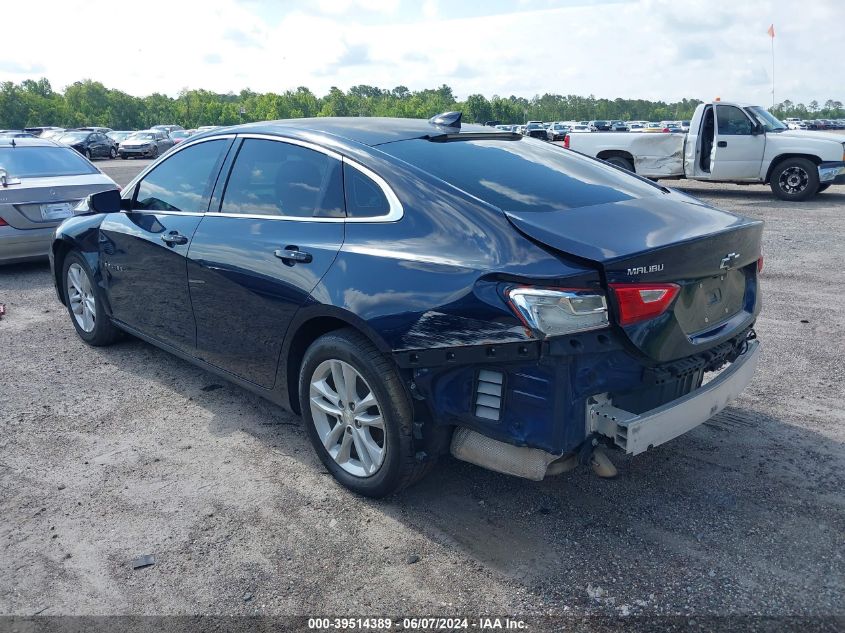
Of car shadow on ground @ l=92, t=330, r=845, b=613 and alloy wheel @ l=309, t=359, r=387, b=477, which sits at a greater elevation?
alloy wheel @ l=309, t=359, r=387, b=477

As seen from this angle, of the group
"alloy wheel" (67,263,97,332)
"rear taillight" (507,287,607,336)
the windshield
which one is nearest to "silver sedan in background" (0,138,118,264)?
"alloy wheel" (67,263,97,332)

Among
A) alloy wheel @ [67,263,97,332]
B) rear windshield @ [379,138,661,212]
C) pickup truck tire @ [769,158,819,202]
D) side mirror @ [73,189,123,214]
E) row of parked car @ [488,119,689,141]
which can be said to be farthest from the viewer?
row of parked car @ [488,119,689,141]

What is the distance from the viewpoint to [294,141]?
154 inches

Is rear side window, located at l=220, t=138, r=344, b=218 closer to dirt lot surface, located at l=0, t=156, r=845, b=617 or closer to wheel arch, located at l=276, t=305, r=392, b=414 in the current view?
wheel arch, located at l=276, t=305, r=392, b=414

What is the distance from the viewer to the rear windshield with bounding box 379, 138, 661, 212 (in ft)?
10.6

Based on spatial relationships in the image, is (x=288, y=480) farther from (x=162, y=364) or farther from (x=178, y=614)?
(x=162, y=364)

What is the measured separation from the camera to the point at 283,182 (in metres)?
3.89

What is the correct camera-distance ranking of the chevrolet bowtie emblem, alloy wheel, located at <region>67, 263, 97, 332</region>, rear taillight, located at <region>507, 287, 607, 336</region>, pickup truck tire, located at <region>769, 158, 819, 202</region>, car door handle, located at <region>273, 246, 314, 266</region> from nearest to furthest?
1. rear taillight, located at <region>507, 287, 607, 336</region>
2. the chevrolet bowtie emblem
3. car door handle, located at <region>273, 246, 314, 266</region>
4. alloy wheel, located at <region>67, 263, 97, 332</region>
5. pickup truck tire, located at <region>769, 158, 819, 202</region>

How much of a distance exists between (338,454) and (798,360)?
3519 mm

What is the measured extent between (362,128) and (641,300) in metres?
1.88

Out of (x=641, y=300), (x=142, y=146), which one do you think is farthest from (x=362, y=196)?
(x=142, y=146)

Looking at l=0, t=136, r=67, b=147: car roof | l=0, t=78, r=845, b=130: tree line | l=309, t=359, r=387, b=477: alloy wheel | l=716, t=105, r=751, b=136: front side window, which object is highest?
l=0, t=78, r=845, b=130: tree line

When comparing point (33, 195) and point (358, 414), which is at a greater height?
point (33, 195)

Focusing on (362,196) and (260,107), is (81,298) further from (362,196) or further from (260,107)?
(260,107)
